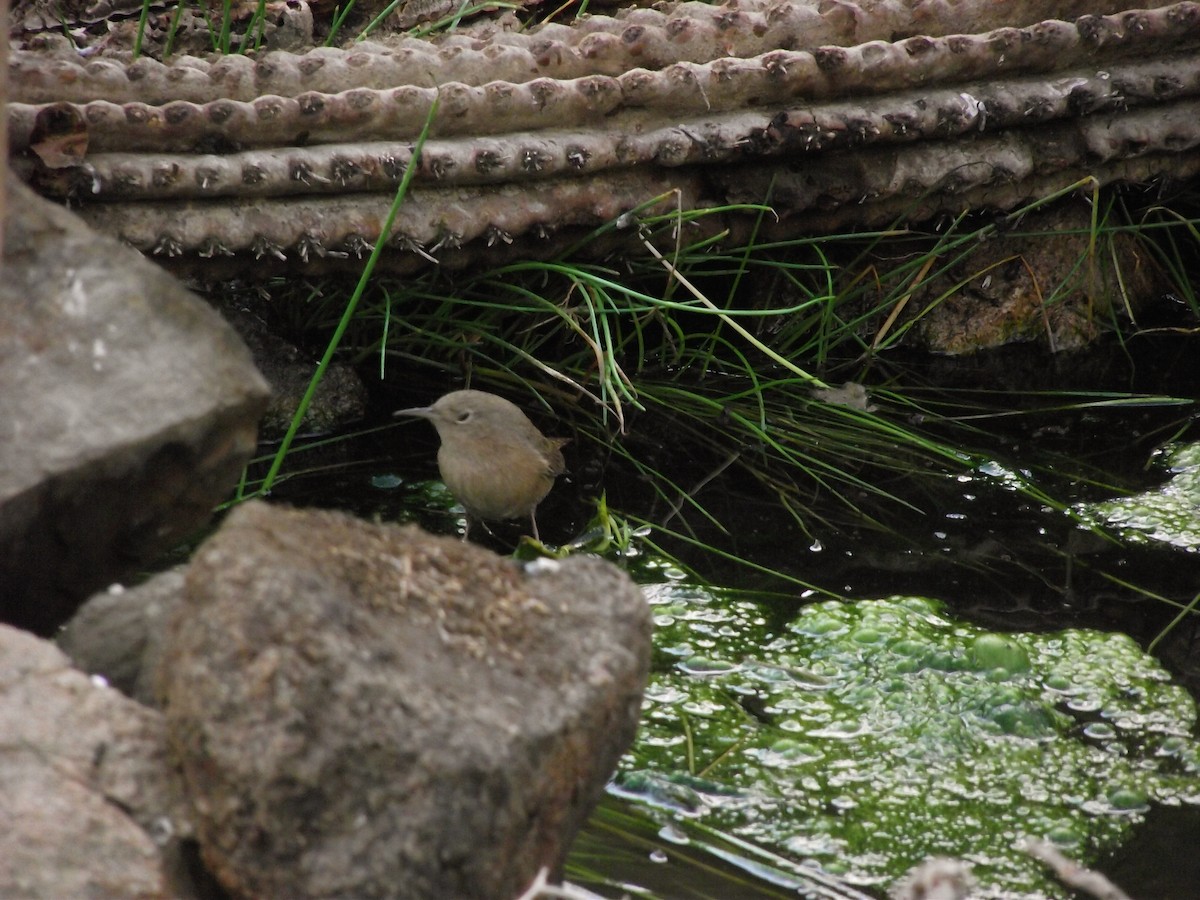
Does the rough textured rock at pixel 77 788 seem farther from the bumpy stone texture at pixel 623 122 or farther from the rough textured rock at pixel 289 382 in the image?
the rough textured rock at pixel 289 382

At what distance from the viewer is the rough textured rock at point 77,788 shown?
1469 millimetres

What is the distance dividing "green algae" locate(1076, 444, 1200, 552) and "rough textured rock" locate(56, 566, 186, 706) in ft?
7.69

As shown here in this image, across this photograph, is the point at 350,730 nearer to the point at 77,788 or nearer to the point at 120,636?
the point at 77,788

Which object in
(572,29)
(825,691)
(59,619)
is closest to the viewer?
(59,619)

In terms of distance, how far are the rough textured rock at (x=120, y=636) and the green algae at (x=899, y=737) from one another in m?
0.94

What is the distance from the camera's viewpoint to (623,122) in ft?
11.6

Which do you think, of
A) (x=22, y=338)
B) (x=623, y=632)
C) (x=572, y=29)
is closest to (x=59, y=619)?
(x=22, y=338)

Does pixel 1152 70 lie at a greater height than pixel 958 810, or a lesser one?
greater

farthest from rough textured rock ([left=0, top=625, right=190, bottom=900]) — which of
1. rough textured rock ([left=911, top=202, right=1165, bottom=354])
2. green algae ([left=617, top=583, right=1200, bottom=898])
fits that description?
rough textured rock ([left=911, top=202, right=1165, bottom=354])

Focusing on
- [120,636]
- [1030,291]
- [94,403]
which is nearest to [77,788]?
[120,636]

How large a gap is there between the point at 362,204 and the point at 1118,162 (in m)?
2.28

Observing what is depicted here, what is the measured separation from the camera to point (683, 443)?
12.1 ft

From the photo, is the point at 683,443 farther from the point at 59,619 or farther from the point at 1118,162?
the point at 59,619

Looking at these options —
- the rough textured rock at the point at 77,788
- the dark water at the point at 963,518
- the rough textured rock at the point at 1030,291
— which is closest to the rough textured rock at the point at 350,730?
the rough textured rock at the point at 77,788
